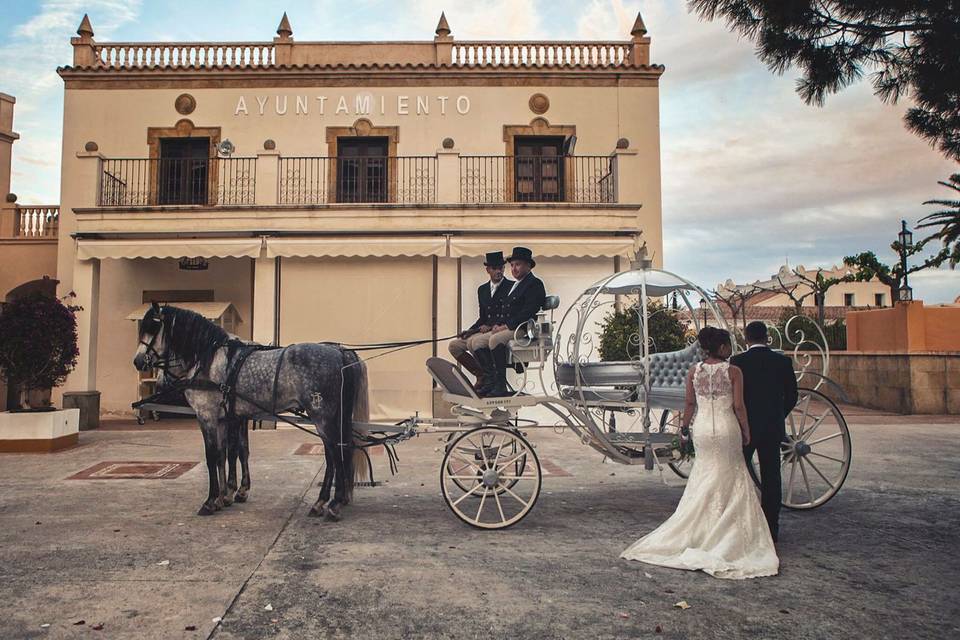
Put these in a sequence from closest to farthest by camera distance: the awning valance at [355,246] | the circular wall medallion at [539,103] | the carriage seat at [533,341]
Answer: the carriage seat at [533,341] < the awning valance at [355,246] < the circular wall medallion at [539,103]

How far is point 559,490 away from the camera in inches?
255

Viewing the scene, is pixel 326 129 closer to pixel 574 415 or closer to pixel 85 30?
pixel 85 30

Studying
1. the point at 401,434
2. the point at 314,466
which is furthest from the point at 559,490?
the point at 314,466

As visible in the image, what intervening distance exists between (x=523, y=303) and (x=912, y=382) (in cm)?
1277

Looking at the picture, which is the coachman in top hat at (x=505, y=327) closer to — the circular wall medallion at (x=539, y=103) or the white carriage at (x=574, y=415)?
the white carriage at (x=574, y=415)

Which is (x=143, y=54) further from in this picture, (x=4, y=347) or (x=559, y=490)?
(x=559, y=490)

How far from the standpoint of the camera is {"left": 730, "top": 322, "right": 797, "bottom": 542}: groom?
460cm

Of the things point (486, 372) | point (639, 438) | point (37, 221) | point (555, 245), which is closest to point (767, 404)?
point (639, 438)

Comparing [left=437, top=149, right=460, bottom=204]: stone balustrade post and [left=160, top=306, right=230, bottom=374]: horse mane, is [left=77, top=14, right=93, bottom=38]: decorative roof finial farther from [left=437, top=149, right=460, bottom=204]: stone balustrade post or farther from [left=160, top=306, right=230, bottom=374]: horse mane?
[left=160, top=306, right=230, bottom=374]: horse mane

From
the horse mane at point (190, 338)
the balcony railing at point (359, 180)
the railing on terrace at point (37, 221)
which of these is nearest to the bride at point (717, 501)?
the horse mane at point (190, 338)

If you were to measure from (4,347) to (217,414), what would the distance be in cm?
546

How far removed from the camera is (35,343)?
8969mm

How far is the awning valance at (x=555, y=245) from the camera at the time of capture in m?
11.8

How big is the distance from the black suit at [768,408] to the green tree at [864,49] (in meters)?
2.45
